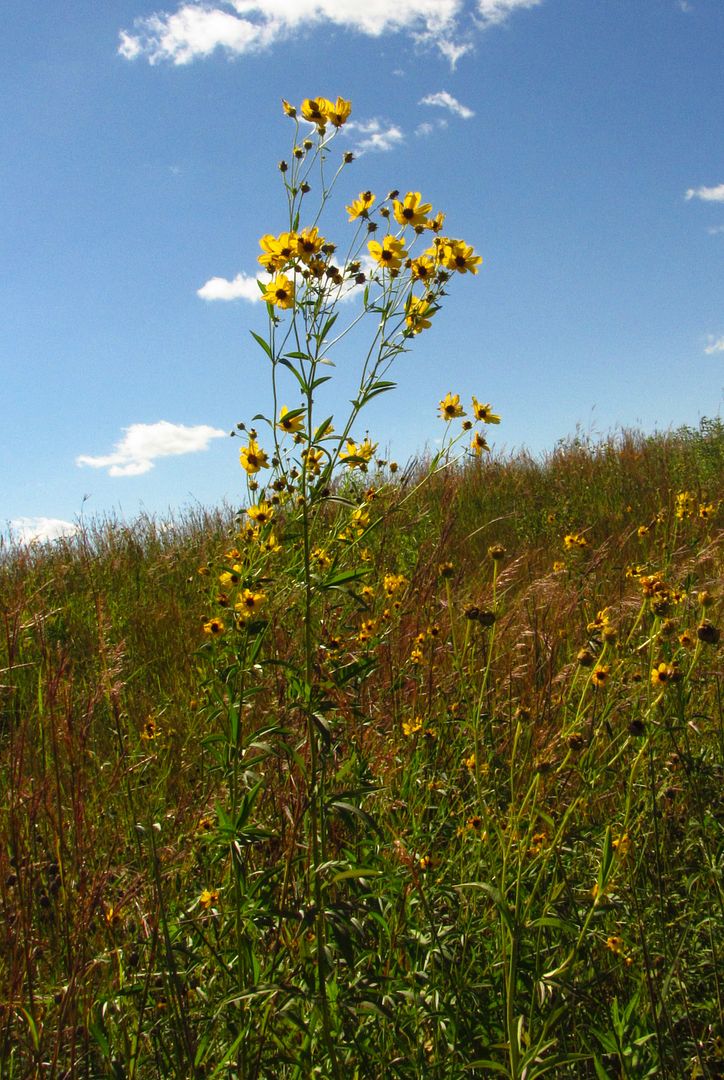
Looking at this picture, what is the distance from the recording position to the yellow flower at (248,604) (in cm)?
169

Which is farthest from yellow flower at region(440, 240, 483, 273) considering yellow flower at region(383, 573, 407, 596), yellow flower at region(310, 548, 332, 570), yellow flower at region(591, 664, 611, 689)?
yellow flower at region(383, 573, 407, 596)

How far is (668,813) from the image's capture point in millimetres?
2010

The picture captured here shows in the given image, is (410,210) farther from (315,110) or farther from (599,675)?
(599,675)

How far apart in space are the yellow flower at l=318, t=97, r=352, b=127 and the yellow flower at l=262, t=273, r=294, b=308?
0.48 meters

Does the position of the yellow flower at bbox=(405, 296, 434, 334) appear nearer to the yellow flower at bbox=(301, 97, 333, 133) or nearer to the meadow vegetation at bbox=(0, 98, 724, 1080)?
the meadow vegetation at bbox=(0, 98, 724, 1080)

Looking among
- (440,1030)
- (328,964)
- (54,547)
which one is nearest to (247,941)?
(328,964)

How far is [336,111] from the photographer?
1738 millimetres

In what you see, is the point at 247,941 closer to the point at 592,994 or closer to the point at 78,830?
the point at 78,830

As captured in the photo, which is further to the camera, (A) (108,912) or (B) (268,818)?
(B) (268,818)

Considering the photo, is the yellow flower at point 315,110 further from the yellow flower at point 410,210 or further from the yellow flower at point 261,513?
the yellow flower at point 261,513

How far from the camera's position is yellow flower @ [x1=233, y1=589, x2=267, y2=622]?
1.69 m

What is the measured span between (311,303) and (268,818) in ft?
4.00

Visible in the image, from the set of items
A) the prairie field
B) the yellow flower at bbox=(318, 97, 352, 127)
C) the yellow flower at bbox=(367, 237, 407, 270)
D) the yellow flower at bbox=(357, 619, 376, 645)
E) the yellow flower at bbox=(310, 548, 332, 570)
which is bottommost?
the prairie field

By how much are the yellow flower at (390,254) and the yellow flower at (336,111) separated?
0.95 feet
